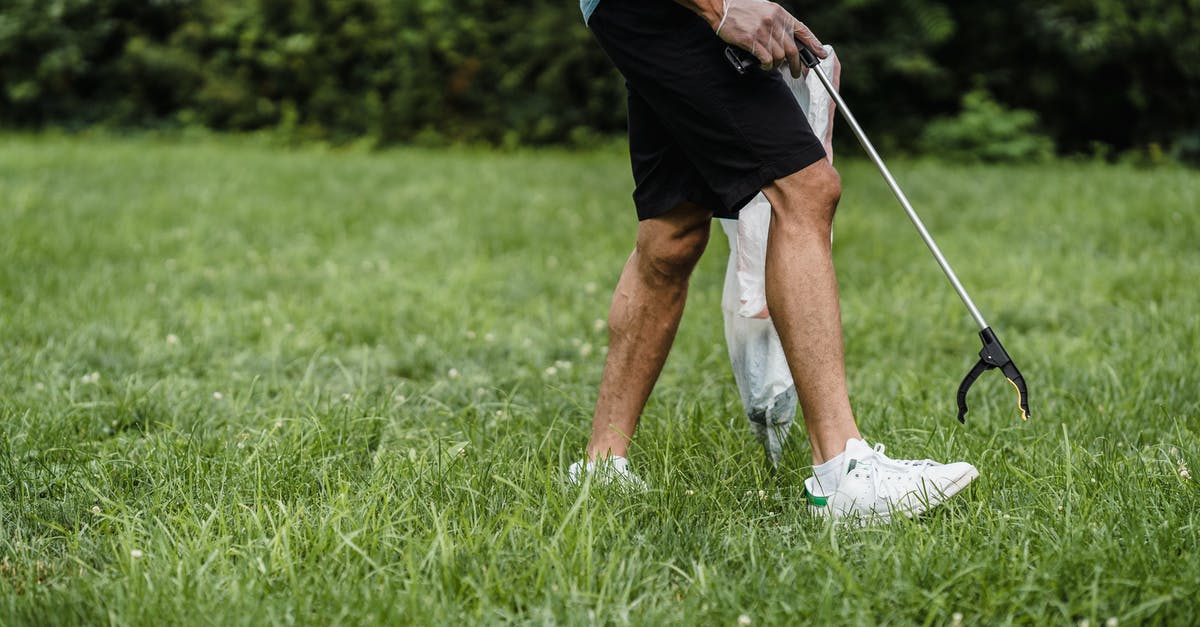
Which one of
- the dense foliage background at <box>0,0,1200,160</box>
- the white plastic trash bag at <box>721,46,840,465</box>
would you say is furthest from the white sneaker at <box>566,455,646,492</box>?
the dense foliage background at <box>0,0,1200,160</box>

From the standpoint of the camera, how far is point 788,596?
6.56 ft

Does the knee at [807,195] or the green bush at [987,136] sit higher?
the knee at [807,195]

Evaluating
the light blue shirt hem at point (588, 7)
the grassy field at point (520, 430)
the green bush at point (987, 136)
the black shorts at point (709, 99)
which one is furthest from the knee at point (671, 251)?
the green bush at point (987, 136)

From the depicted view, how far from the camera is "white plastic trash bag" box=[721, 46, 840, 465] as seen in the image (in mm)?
2730

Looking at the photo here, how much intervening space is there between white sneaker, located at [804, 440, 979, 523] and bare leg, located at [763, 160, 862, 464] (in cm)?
8

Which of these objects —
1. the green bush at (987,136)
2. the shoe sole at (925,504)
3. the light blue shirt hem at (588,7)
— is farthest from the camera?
the green bush at (987,136)

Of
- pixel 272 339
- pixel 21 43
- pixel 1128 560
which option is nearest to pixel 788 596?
pixel 1128 560

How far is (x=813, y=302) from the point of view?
2479 mm

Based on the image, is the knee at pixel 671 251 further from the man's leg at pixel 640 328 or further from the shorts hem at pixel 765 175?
the shorts hem at pixel 765 175

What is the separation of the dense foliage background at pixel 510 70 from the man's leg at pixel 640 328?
30.5 ft

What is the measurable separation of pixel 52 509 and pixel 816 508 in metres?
1.75

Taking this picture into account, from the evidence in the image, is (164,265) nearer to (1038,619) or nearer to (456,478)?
(456,478)

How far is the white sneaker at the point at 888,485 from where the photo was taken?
2.33 m

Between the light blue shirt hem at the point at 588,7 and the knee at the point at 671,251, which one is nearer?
the light blue shirt hem at the point at 588,7
